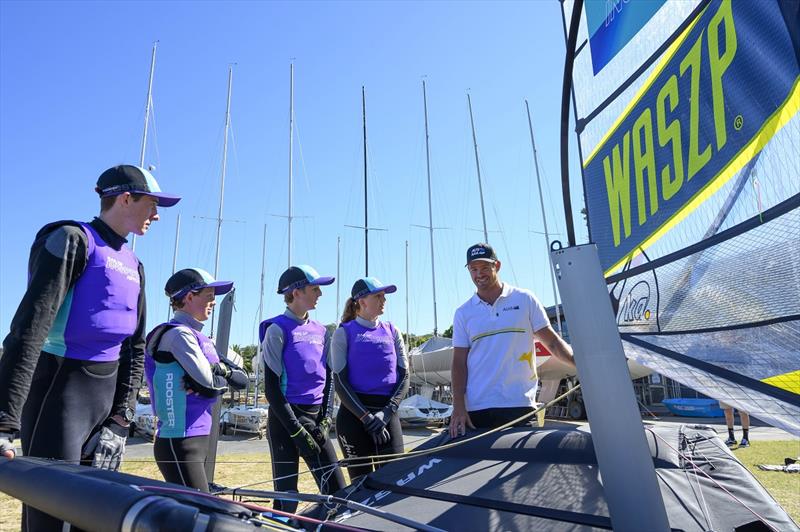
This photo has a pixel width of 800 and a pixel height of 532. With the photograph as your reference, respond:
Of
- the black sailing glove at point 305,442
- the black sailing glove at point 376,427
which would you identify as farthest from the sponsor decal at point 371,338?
the black sailing glove at point 305,442

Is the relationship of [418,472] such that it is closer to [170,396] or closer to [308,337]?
[170,396]

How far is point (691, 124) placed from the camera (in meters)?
1.55

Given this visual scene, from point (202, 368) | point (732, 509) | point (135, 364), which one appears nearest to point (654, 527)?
point (732, 509)

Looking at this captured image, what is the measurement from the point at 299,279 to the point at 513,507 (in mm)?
2198

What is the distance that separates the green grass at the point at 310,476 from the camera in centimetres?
424

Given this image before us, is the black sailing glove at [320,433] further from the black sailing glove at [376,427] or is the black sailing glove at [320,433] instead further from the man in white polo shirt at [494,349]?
the man in white polo shirt at [494,349]

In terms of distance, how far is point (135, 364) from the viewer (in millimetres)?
2145

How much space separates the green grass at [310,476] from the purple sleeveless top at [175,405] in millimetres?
587

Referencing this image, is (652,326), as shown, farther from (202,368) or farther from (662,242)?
(202,368)

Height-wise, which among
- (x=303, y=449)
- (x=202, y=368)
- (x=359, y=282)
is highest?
(x=359, y=282)

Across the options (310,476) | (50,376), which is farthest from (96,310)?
(310,476)

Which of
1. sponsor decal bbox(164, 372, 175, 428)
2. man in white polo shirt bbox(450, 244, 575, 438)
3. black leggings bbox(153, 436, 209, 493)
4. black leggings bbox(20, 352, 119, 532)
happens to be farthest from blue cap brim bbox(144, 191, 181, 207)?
man in white polo shirt bbox(450, 244, 575, 438)

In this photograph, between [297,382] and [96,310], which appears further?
[297,382]

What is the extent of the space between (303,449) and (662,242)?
2220mm
